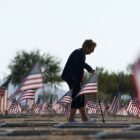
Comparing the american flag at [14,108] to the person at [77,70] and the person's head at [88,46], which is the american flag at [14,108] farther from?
the person's head at [88,46]

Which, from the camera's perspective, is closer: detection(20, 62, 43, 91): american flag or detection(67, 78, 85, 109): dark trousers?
detection(20, 62, 43, 91): american flag

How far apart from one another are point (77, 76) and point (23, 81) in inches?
72.3

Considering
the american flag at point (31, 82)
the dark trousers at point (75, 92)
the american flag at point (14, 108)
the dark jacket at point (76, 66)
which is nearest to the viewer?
the american flag at point (31, 82)

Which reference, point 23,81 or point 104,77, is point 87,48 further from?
point 104,77

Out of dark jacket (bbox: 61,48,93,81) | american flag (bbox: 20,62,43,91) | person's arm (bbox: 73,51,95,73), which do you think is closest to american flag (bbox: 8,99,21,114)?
dark jacket (bbox: 61,48,93,81)

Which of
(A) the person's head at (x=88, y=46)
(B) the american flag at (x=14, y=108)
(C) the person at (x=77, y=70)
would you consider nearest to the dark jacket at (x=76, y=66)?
(C) the person at (x=77, y=70)

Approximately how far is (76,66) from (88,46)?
0.55 metres

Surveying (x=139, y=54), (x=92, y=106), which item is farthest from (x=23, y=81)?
(x=92, y=106)

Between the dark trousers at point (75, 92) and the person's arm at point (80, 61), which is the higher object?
the person's arm at point (80, 61)

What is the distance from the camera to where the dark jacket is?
15.3 m

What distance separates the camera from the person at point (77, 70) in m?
15.2

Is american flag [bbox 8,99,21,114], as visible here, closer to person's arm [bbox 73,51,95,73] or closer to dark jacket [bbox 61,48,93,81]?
dark jacket [bbox 61,48,93,81]

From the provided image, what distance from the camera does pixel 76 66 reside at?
50.4ft

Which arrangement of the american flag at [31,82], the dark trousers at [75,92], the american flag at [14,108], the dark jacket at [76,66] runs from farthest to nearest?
the american flag at [14,108], the dark jacket at [76,66], the dark trousers at [75,92], the american flag at [31,82]
